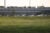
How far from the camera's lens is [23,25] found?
0.26 meters

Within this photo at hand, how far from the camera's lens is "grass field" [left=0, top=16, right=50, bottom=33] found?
255 millimetres

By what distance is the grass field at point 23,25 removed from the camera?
0.84 ft

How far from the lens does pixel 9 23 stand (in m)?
0.26

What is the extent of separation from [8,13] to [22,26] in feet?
0.26

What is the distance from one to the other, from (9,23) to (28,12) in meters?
Answer: 0.09
